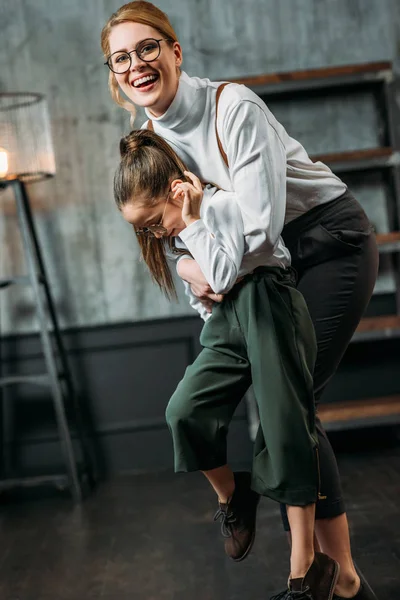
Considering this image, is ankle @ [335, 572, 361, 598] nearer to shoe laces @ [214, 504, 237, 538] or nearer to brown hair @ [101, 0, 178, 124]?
shoe laces @ [214, 504, 237, 538]

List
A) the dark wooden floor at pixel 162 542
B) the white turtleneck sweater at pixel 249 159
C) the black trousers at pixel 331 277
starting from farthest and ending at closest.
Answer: the dark wooden floor at pixel 162 542 < the black trousers at pixel 331 277 < the white turtleneck sweater at pixel 249 159

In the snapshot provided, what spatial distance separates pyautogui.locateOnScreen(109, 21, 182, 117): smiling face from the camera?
2.08 meters

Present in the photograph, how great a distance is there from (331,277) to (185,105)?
64 centimetres

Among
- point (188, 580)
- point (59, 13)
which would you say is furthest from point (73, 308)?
point (188, 580)

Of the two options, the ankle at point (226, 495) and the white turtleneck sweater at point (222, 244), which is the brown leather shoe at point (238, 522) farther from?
the white turtleneck sweater at point (222, 244)

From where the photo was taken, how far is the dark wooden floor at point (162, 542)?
9.30 feet

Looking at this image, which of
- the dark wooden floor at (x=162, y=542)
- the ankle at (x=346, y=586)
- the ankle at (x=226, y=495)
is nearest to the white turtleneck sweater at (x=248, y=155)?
the ankle at (x=226, y=495)

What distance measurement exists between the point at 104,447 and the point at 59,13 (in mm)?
2405

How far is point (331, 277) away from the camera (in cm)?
229

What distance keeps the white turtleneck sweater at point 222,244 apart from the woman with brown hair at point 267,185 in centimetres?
3

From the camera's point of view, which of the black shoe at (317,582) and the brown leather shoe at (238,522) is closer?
the black shoe at (317,582)

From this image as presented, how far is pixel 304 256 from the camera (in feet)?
7.53

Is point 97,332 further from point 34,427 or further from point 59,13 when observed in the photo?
point 59,13

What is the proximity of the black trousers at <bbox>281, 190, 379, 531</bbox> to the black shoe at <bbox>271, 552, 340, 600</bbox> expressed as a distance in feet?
0.54
